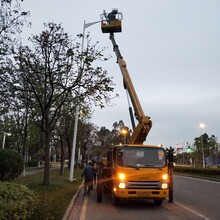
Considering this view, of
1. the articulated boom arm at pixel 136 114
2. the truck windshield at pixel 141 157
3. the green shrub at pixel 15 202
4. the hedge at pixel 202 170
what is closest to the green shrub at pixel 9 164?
the articulated boom arm at pixel 136 114

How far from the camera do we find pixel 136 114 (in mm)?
16859

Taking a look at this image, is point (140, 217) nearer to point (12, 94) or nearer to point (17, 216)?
point (17, 216)

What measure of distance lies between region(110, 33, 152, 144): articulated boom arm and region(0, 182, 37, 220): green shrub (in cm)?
800

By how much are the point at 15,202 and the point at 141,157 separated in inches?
261

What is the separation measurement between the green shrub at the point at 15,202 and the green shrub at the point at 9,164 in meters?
8.99

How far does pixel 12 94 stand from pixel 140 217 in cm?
1108

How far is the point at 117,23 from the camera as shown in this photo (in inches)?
829

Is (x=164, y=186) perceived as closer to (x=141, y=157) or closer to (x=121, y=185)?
(x=141, y=157)

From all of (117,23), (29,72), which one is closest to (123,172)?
(29,72)

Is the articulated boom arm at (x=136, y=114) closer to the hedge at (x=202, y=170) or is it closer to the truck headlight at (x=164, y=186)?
the truck headlight at (x=164, y=186)

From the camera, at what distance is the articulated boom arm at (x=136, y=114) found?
1526cm

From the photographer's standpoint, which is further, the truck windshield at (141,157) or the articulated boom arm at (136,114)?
the articulated boom arm at (136,114)

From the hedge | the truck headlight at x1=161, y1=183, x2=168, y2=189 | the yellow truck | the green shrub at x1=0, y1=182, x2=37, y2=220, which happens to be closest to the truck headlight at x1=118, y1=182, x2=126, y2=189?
the yellow truck

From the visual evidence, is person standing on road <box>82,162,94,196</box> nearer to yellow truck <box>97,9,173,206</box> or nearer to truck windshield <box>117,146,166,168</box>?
yellow truck <box>97,9,173,206</box>
